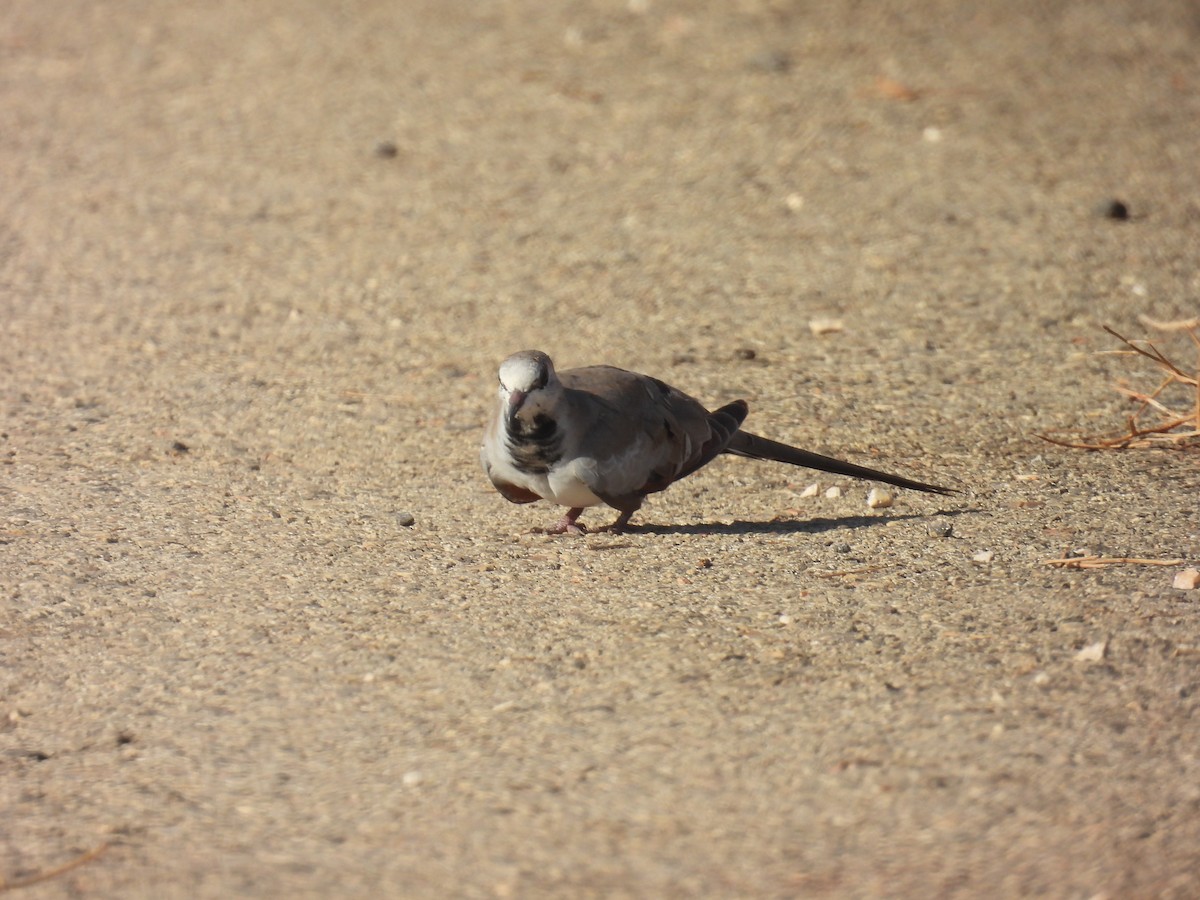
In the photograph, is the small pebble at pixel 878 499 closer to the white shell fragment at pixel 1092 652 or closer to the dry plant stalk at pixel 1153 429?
the dry plant stalk at pixel 1153 429

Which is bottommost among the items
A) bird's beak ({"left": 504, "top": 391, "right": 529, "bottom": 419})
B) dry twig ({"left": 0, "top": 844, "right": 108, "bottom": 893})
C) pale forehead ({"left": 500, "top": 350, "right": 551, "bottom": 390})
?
dry twig ({"left": 0, "top": 844, "right": 108, "bottom": 893})

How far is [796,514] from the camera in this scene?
4617mm

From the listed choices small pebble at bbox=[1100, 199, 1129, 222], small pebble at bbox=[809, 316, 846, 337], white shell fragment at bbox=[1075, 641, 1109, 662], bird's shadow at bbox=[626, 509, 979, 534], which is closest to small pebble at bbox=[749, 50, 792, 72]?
small pebble at bbox=[1100, 199, 1129, 222]

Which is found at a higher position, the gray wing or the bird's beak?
the bird's beak

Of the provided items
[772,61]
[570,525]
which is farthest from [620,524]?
[772,61]

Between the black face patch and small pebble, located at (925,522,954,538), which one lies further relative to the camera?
Answer: small pebble, located at (925,522,954,538)

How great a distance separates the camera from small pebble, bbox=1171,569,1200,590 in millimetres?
3893

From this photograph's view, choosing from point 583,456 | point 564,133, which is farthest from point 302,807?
point 564,133

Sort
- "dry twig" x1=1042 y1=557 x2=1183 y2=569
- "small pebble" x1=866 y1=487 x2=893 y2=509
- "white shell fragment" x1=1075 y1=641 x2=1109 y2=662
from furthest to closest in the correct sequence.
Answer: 1. "small pebble" x1=866 y1=487 x2=893 y2=509
2. "dry twig" x1=1042 y1=557 x2=1183 y2=569
3. "white shell fragment" x1=1075 y1=641 x2=1109 y2=662

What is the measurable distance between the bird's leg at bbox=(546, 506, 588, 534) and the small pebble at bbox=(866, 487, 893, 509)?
0.92 meters

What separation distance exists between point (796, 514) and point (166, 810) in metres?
2.27

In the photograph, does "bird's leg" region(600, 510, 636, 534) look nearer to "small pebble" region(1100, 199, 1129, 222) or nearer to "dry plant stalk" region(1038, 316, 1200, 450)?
"dry plant stalk" region(1038, 316, 1200, 450)

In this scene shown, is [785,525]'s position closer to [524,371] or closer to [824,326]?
[524,371]

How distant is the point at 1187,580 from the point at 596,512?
1887mm
